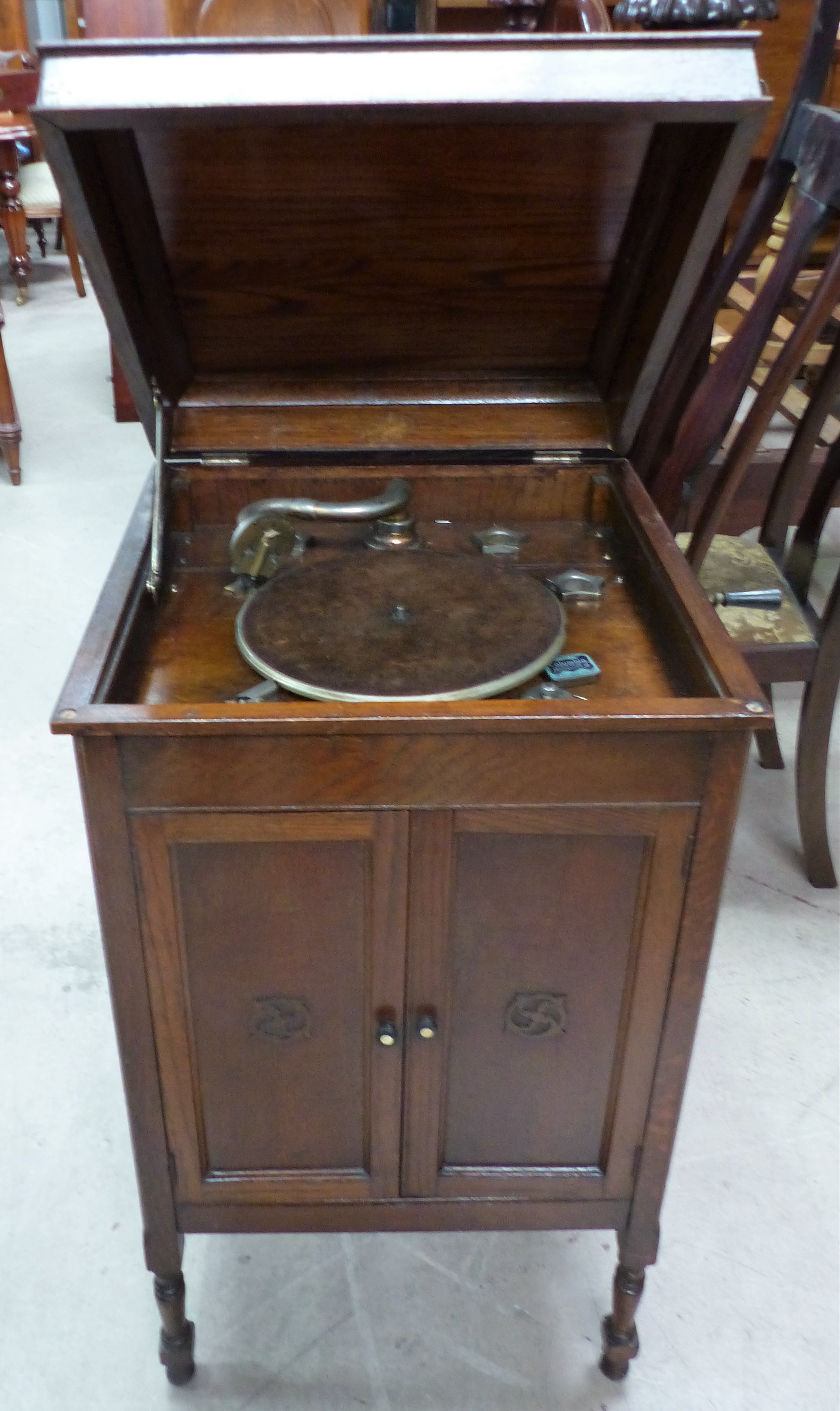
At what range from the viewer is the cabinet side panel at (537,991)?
0.98 m

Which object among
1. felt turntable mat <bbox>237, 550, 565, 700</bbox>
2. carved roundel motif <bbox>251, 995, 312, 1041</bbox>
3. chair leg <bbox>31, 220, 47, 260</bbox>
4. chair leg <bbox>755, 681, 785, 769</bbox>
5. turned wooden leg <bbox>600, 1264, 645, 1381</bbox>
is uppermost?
felt turntable mat <bbox>237, 550, 565, 700</bbox>

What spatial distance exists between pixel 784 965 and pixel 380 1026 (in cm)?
101

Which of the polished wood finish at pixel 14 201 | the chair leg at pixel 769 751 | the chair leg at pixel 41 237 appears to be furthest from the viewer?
the chair leg at pixel 41 237

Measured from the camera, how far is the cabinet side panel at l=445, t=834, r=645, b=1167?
98 centimetres

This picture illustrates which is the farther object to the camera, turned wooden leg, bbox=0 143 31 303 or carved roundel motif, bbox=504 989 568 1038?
turned wooden leg, bbox=0 143 31 303

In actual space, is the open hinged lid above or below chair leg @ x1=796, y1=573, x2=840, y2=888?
above

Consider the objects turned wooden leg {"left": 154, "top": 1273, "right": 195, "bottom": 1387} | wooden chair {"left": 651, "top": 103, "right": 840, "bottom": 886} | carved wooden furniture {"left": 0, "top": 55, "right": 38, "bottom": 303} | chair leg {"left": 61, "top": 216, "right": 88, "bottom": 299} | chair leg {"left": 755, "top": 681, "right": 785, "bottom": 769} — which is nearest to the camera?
turned wooden leg {"left": 154, "top": 1273, "right": 195, "bottom": 1387}

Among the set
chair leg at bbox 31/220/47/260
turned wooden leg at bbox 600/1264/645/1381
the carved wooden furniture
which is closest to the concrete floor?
turned wooden leg at bbox 600/1264/645/1381

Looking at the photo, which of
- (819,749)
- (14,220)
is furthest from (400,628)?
(14,220)

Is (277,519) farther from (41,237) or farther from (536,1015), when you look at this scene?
(41,237)

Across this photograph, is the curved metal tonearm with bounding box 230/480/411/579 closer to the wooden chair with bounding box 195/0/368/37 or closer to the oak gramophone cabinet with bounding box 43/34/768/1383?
the oak gramophone cabinet with bounding box 43/34/768/1383

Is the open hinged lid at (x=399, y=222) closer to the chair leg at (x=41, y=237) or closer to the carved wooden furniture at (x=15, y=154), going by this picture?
the carved wooden furniture at (x=15, y=154)

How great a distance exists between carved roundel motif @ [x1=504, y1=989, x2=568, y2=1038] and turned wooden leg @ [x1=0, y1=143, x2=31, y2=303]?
13.1ft

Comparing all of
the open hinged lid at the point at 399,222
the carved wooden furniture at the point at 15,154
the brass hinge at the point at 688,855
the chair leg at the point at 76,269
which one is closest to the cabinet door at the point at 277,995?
the brass hinge at the point at 688,855
